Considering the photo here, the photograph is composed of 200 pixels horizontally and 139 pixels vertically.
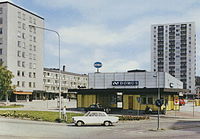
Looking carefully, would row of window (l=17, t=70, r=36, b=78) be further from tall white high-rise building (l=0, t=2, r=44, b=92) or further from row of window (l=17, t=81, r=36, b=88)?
row of window (l=17, t=81, r=36, b=88)

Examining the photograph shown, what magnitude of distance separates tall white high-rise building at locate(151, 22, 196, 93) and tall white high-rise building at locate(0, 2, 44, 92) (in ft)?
294

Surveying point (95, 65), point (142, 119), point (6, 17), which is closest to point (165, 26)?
point (6, 17)

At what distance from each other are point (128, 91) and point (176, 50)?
129350 millimetres

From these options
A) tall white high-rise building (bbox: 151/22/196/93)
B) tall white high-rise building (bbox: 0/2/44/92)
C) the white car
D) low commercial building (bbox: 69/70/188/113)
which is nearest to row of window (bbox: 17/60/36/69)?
tall white high-rise building (bbox: 0/2/44/92)

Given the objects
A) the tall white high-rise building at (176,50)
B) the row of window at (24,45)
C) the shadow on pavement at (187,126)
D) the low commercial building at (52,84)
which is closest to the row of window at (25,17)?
the row of window at (24,45)

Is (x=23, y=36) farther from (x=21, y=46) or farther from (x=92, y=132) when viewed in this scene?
(x=92, y=132)

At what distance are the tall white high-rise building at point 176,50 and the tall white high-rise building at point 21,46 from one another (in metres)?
89.7

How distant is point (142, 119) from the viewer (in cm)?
3481

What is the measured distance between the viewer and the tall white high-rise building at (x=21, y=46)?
82125mm

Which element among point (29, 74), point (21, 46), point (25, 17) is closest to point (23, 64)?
point (29, 74)

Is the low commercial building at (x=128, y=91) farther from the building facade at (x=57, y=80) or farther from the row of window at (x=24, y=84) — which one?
the building facade at (x=57, y=80)

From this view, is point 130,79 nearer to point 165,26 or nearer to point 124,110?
point 124,110

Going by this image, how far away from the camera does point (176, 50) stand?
16762cm

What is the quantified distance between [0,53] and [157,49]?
11046cm
